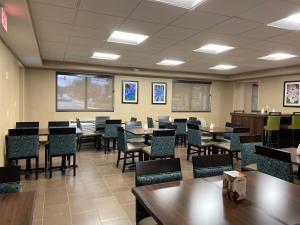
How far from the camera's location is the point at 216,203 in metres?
1.44

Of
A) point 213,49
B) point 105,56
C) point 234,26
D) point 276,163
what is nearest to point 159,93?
point 105,56

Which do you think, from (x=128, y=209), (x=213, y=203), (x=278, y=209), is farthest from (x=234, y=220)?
(x=128, y=209)

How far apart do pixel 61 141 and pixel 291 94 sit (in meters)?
6.85

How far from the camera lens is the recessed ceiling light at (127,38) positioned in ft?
13.4

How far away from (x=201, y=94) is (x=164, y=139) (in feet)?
19.1

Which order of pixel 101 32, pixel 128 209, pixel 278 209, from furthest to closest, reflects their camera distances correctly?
pixel 101 32
pixel 128 209
pixel 278 209

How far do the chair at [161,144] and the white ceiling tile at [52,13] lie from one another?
223cm

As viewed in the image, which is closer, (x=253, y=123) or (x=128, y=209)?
(x=128, y=209)

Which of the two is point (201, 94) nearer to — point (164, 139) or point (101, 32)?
point (164, 139)

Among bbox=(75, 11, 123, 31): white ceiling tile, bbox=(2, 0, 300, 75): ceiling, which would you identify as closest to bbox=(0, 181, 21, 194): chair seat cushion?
bbox=(2, 0, 300, 75): ceiling

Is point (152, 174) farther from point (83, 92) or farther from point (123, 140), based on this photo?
point (83, 92)

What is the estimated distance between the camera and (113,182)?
3.86 meters

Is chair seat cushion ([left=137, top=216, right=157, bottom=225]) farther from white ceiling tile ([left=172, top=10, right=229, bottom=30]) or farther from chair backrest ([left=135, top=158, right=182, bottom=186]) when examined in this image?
white ceiling tile ([left=172, top=10, right=229, bottom=30])

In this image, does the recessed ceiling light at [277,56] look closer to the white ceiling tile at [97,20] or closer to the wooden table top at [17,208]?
the white ceiling tile at [97,20]
